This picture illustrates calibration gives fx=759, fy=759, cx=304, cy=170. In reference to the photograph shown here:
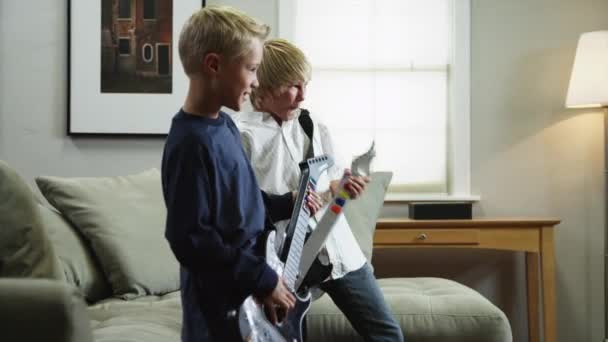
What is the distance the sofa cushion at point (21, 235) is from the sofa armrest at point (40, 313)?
889mm

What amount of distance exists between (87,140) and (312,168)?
89.2 inches

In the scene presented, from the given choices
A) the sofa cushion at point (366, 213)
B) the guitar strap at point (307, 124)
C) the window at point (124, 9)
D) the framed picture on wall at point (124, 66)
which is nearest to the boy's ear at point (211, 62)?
the guitar strap at point (307, 124)

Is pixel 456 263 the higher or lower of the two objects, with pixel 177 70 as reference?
lower

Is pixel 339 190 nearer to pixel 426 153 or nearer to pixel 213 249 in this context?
pixel 213 249

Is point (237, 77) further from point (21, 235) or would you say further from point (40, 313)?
point (40, 313)

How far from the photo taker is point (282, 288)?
1468mm

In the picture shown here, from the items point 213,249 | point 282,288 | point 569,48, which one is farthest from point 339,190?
point 569,48

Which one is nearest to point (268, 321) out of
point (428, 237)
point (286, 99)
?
point (286, 99)

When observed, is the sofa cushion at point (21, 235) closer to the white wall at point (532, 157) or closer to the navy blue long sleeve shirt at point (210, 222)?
the navy blue long sleeve shirt at point (210, 222)

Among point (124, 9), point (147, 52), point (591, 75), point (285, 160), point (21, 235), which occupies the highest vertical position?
point (124, 9)

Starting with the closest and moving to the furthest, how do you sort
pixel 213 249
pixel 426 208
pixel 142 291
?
pixel 213 249
pixel 142 291
pixel 426 208

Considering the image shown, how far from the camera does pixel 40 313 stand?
0.70m

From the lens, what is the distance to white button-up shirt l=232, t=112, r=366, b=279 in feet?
6.30

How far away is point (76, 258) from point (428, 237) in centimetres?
152
